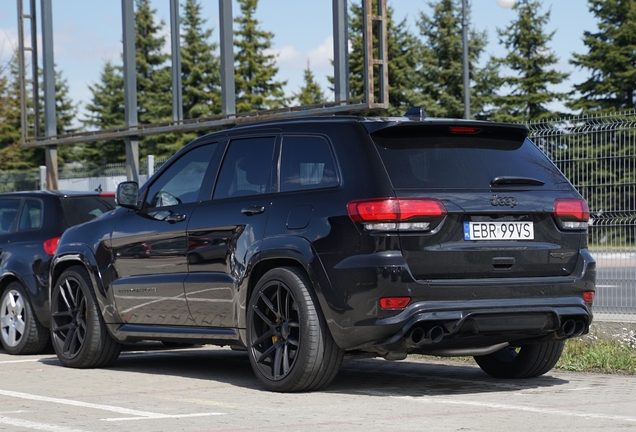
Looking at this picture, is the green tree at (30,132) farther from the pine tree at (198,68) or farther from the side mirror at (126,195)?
the side mirror at (126,195)

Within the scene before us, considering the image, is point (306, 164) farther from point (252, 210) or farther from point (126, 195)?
point (126, 195)

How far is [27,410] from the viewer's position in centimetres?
688

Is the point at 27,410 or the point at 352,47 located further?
the point at 352,47

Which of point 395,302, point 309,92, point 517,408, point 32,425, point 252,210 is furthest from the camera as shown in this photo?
point 309,92

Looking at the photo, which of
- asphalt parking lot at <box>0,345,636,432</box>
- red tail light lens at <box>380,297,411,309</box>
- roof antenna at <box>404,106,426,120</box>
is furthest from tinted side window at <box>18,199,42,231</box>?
red tail light lens at <box>380,297,411,309</box>

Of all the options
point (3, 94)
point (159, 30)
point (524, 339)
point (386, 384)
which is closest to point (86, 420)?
point (386, 384)

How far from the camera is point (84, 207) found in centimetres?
1142

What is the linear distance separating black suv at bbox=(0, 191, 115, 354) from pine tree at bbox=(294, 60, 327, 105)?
57126 mm

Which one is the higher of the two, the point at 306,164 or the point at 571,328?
the point at 306,164

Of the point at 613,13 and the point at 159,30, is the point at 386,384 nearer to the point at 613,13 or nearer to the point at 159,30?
the point at 613,13

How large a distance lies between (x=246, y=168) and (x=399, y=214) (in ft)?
5.65

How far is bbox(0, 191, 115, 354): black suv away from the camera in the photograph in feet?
35.9

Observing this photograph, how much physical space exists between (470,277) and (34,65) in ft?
67.4

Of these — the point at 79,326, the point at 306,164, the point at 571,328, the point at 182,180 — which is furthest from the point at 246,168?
the point at 571,328
